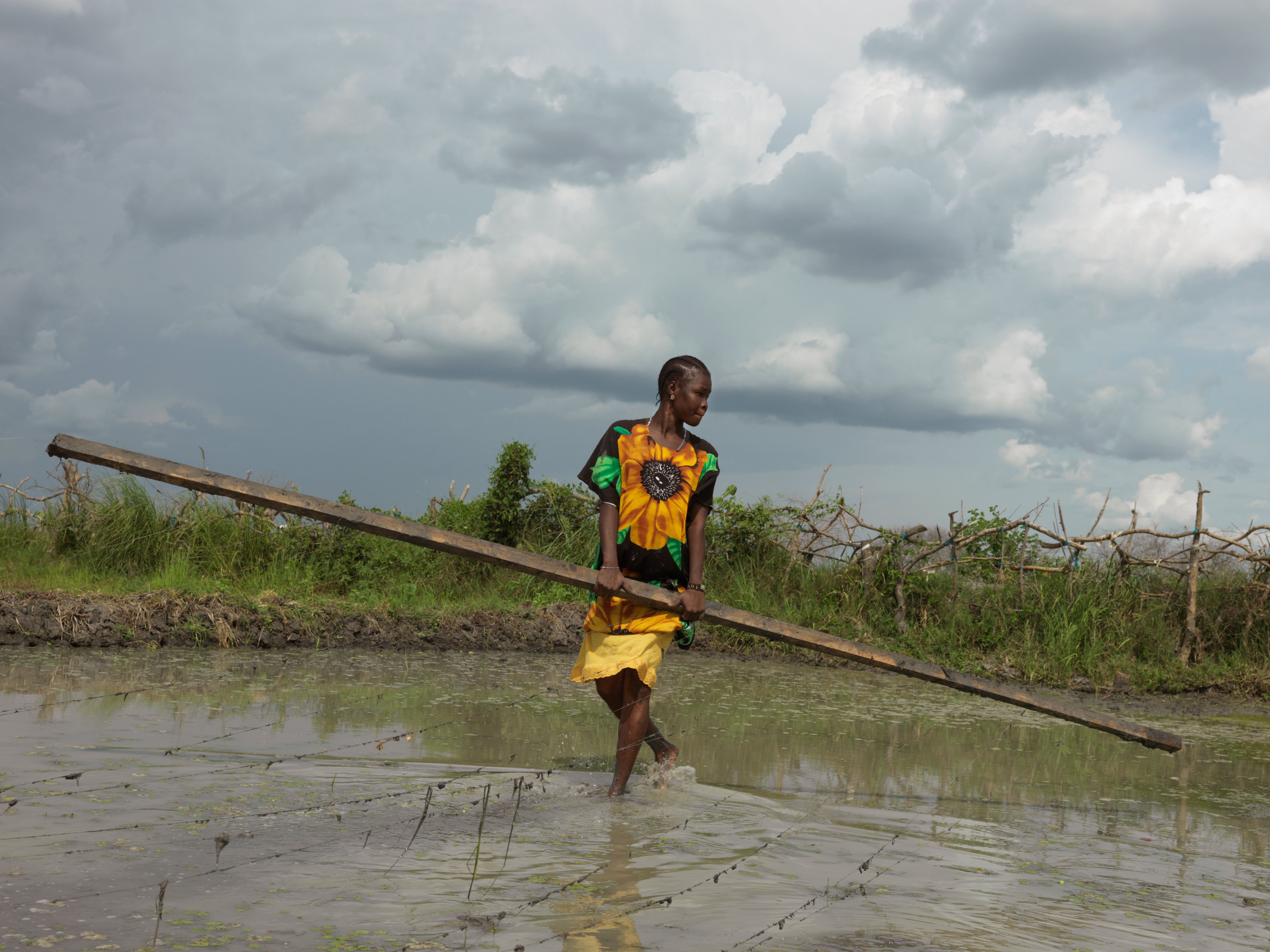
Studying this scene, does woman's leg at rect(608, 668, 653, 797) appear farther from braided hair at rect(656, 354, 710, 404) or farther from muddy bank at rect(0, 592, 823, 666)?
muddy bank at rect(0, 592, 823, 666)

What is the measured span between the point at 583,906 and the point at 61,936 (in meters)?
1.29

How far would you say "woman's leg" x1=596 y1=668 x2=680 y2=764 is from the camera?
4.14 m

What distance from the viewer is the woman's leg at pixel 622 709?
163 inches

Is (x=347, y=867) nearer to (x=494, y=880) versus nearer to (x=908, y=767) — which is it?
(x=494, y=880)

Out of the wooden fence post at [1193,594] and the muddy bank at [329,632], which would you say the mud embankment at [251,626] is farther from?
the wooden fence post at [1193,594]

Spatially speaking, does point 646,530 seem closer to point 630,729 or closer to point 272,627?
point 630,729

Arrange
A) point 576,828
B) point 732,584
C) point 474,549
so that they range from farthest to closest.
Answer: point 732,584 → point 474,549 → point 576,828

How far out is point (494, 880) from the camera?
2.82m

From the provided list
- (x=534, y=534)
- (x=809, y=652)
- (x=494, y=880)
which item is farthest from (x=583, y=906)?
(x=534, y=534)

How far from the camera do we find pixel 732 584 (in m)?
11.1

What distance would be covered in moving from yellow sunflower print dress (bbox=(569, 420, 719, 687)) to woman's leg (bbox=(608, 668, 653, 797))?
0.32 ft

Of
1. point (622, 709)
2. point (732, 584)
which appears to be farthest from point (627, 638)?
point (732, 584)

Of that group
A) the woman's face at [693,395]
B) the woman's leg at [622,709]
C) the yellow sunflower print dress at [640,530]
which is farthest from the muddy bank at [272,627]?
the woman's face at [693,395]

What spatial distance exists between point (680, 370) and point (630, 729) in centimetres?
154
